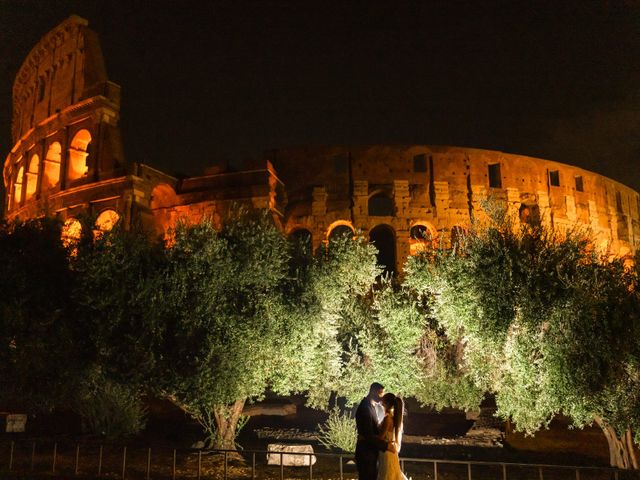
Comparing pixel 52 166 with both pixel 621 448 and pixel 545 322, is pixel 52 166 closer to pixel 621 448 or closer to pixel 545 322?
pixel 545 322

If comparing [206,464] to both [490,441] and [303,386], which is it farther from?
[490,441]

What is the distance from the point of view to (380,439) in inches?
271

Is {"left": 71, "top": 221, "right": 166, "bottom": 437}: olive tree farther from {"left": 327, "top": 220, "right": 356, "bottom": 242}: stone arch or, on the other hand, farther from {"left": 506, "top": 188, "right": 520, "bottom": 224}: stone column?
{"left": 506, "top": 188, "right": 520, "bottom": 224}: stone column

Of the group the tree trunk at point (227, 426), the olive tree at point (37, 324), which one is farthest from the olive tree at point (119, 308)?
the tree trunk at point (227, 426)

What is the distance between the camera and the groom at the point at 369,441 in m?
6.93

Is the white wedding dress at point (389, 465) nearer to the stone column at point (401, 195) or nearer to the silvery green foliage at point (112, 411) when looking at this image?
the silvery green foliage at point (112, 411)

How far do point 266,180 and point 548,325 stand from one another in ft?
53.4

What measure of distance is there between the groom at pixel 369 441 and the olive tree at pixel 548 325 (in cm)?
490

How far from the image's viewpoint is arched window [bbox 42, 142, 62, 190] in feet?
96.6

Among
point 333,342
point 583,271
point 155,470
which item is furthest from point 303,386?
point 583,271

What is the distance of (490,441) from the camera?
14523 mm

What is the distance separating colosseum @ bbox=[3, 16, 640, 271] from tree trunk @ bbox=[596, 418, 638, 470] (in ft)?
49.3

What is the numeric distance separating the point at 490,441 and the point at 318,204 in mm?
16403

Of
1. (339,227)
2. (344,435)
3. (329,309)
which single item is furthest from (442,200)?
(344,435)
